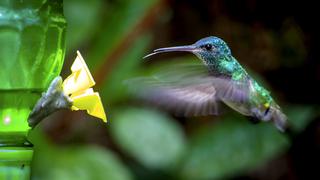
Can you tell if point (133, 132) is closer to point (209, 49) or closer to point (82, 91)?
point (209, 49)

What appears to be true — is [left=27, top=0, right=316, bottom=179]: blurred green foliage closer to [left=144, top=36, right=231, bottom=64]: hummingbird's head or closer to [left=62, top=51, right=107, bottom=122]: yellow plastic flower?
[left=144, top=36, right=231, bottom=64]: hummingbird's head

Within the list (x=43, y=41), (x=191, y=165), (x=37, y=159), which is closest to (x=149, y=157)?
(x=191, y=165)

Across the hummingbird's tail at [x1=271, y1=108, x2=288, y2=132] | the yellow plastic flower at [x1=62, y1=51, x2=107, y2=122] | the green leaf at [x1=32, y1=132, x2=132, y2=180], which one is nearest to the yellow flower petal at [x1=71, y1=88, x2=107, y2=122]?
the yellow plastic flower at [x1=62, y1=51, x2=107, y2=122]

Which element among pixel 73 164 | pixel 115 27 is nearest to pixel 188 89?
pixel 73 164

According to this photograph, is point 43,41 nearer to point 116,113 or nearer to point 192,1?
point 116,113

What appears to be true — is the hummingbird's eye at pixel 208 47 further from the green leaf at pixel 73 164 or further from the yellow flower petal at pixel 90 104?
the green leaf at pixel 73 164

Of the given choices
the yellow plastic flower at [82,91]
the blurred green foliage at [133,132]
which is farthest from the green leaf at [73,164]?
the yellow plastic flower at [82,91]
